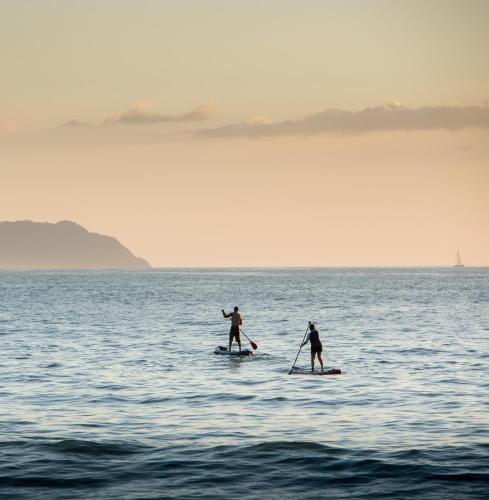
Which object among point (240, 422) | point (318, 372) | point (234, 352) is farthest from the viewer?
point (234, 352)

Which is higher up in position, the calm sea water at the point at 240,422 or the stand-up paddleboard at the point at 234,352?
the stand-up paddleboard at the point at 234,352

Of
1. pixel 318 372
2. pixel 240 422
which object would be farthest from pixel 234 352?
pixel 240 422

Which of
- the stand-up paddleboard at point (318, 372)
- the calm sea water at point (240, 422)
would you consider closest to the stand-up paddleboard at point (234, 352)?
the calm sea water at point (240, 422)

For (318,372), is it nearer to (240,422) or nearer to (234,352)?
(234,352)

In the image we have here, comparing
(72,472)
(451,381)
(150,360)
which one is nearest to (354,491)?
(72,472)

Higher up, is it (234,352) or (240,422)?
(234,352)

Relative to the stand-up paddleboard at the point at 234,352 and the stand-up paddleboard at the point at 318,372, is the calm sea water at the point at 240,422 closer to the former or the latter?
the stand-up paddleboard at the point at 234,352

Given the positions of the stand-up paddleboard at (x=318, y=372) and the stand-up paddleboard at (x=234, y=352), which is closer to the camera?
the stand-up paddleboard at (x=318, y=372)

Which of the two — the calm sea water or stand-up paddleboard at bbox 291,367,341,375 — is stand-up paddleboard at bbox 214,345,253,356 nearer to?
the calm sea water

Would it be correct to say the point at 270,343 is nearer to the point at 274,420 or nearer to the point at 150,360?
the point at 150,360

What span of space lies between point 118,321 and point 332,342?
1028 inches

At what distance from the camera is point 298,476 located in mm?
18953

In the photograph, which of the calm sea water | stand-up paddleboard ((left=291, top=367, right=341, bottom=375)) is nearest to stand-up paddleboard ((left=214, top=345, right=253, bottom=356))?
the calm sea water

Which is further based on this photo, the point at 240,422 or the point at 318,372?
the point at 318,372
